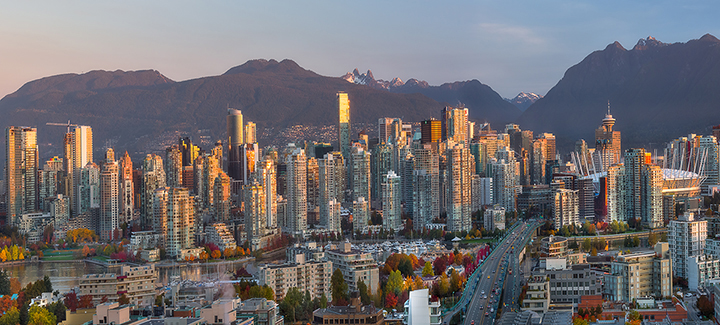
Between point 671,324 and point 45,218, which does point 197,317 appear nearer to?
point 671,324

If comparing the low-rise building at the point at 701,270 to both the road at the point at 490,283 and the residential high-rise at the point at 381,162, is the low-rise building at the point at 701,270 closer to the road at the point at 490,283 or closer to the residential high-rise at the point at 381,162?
the road at the point at 490,283

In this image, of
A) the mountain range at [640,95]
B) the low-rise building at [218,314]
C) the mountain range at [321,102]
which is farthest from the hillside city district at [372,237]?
the mountain range at [321,102]

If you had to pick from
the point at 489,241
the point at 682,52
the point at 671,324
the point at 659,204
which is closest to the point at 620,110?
the point at 682,52

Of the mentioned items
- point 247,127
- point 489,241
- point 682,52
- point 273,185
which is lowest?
point 489,241

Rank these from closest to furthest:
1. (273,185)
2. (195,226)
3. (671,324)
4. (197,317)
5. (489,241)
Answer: (197,317), (671,324), (489,241), (195,226), (273,185)

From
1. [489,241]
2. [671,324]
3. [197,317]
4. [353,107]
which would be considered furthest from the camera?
[353,107]

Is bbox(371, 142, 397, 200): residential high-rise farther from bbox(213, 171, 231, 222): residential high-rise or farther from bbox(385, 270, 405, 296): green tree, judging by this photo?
bbox(385, 270, 405, 296): green tree
